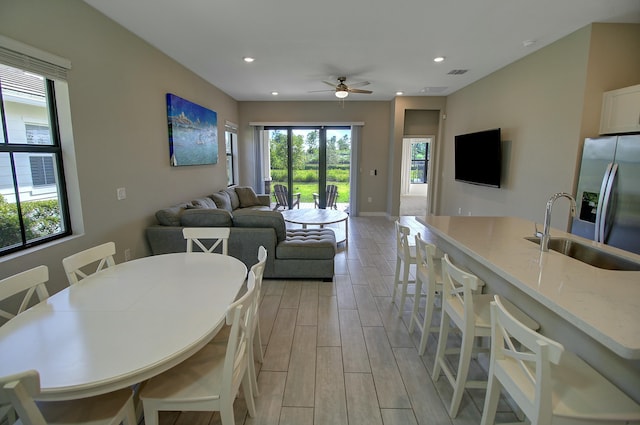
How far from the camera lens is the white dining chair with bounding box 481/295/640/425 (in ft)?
3.42

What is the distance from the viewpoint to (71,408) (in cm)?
125

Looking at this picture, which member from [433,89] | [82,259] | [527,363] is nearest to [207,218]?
[82,259]

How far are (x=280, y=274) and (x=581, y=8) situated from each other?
4138 millimetres

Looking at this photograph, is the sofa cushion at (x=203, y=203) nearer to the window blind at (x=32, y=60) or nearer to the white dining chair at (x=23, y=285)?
the window blind at (x=32, y=60)

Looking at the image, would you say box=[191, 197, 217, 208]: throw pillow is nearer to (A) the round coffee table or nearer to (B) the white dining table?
(A) the round coffee table

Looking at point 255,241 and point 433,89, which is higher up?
point 433,89

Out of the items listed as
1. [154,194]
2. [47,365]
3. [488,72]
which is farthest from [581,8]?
[154,194]

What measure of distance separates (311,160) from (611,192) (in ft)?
19.5

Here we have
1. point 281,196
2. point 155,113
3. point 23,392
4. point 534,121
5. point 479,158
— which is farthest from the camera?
point 281,196

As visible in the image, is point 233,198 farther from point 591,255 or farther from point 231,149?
point 591,255

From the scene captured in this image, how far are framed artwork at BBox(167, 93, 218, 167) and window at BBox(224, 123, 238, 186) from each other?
112cm

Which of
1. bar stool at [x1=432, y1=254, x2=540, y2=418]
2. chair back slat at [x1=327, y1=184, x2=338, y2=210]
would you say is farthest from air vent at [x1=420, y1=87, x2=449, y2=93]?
bar stool at [x1=432, y1=254, x2=540, y2=418]

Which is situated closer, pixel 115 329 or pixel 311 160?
pixel 115 329

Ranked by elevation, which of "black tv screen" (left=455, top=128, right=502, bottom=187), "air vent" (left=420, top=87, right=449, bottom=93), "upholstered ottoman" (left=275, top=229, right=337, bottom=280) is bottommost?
"upholstered ottoman" (left=275, top=229, right=337, bottom=280)
